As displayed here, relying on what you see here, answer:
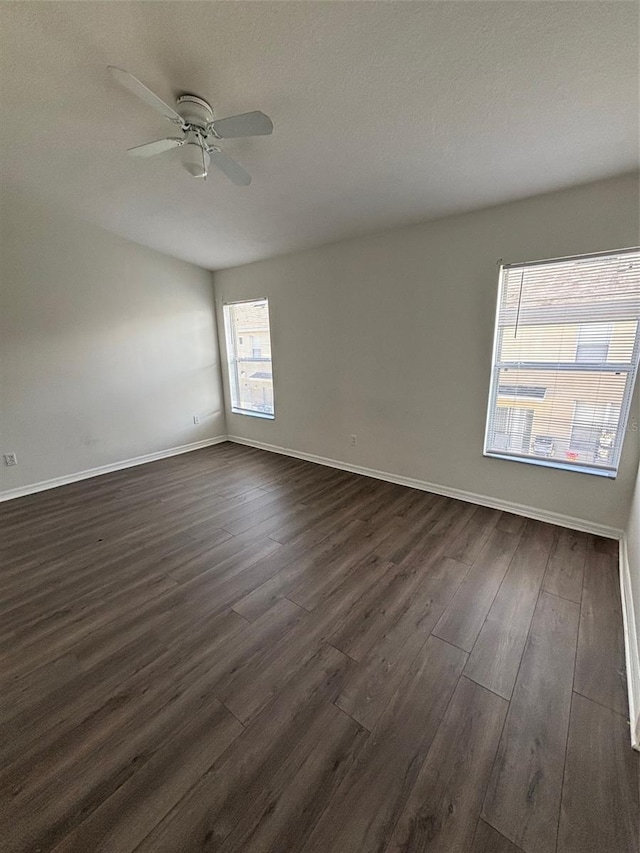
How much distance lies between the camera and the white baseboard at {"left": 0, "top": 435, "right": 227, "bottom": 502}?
360 cm

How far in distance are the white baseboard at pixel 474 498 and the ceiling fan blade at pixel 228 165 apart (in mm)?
2960

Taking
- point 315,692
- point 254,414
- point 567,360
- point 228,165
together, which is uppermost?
point 228,165

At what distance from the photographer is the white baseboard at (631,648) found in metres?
1.31

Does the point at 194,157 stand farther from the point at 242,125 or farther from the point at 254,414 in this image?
the point at 254,414

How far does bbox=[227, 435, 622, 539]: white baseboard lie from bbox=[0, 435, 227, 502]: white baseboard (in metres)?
1.44

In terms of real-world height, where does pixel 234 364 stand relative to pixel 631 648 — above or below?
above

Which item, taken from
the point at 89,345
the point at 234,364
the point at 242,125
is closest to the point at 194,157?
the point at 242,125

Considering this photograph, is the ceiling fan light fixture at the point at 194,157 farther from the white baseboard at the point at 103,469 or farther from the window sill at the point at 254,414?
the white baseboard at the point at 103,469

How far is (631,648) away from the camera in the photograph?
1.62 metres

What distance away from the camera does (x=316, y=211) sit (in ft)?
10.0

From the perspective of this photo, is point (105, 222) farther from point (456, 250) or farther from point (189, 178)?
point (456, 250)

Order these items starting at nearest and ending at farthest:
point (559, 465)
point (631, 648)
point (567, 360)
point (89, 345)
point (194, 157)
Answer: point (631, 648) < point (194, 157) < point (567, 360) < point (559, 465) < point (89, 345)

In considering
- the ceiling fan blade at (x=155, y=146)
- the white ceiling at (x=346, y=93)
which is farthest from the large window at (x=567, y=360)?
the ceiling fan blade at (x=155, y=146)

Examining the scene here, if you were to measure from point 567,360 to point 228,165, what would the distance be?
2782 millimetres
